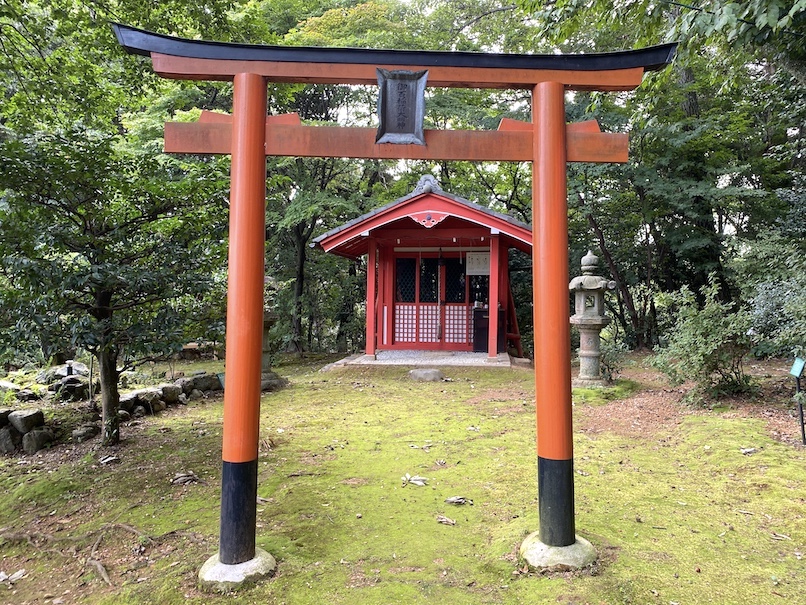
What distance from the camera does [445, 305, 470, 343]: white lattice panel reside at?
41.5ft

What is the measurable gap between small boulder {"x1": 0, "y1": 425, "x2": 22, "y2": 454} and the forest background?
870 millimetres

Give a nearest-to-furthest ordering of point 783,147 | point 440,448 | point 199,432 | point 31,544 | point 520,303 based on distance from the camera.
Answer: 1. point 31,544
2. point 440,448
3. point 199,432
4. point 783,147
5. point 520,303

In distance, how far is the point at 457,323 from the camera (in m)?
12.7

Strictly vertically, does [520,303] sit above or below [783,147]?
below

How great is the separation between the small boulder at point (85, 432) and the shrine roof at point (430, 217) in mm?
6499

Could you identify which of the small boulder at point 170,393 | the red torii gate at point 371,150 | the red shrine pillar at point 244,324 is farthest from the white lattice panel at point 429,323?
the red shrine pillar at point 244,324

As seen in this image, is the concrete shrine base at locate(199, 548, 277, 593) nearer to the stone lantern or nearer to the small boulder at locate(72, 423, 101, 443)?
the small boulder at locate(72, 423, 101, 443)

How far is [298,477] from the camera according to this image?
176 inches

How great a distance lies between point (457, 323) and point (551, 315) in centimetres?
964

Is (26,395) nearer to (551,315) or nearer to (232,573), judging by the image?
(232,573)

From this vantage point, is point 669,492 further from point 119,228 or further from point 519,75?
point 119,228

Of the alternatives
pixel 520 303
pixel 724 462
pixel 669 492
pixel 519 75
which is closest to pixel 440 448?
pixel 669 492

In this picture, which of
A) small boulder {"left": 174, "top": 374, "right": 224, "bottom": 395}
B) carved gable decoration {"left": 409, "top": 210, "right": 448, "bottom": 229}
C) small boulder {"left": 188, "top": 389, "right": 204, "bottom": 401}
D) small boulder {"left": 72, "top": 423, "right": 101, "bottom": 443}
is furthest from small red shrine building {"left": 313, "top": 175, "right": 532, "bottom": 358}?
small boulder {"left": 72, "top": 423, "right": 101, "bottom": 443}

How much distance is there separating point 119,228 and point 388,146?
312cm
